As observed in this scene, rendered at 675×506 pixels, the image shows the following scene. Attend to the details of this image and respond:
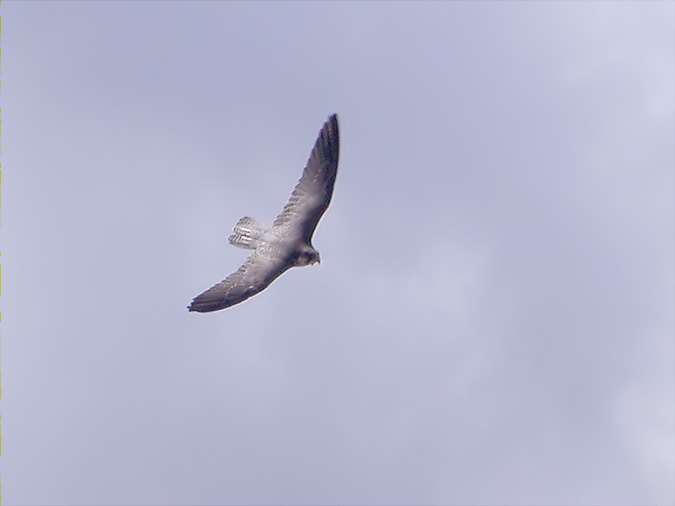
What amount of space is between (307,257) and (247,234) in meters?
2.20

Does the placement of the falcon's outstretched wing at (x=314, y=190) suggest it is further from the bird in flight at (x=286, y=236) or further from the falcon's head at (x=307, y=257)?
the falcon's head at (x=307, y=257)

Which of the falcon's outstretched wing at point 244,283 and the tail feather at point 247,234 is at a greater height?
the tail feather at point 247,234

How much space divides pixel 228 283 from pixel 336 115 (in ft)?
21.7

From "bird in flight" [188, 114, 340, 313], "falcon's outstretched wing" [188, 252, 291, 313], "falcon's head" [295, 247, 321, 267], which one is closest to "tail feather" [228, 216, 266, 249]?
"bird in flight" [188, 114, 340, 313]

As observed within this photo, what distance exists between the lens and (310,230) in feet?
111

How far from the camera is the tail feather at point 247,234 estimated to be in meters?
34.0

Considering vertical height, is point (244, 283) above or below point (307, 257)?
below

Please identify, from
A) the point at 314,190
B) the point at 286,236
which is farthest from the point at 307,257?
the point at 314,190

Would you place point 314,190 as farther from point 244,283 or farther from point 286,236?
point 244,283

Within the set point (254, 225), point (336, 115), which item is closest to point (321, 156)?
point (336, 115)

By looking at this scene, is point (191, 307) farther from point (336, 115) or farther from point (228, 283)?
point (336, 115)

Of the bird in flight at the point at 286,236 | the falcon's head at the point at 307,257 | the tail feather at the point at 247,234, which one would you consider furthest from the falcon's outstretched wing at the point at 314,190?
the tail feather at the point at 247,234

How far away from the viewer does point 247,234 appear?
3416 centimetres

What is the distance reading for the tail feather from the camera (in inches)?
1337
